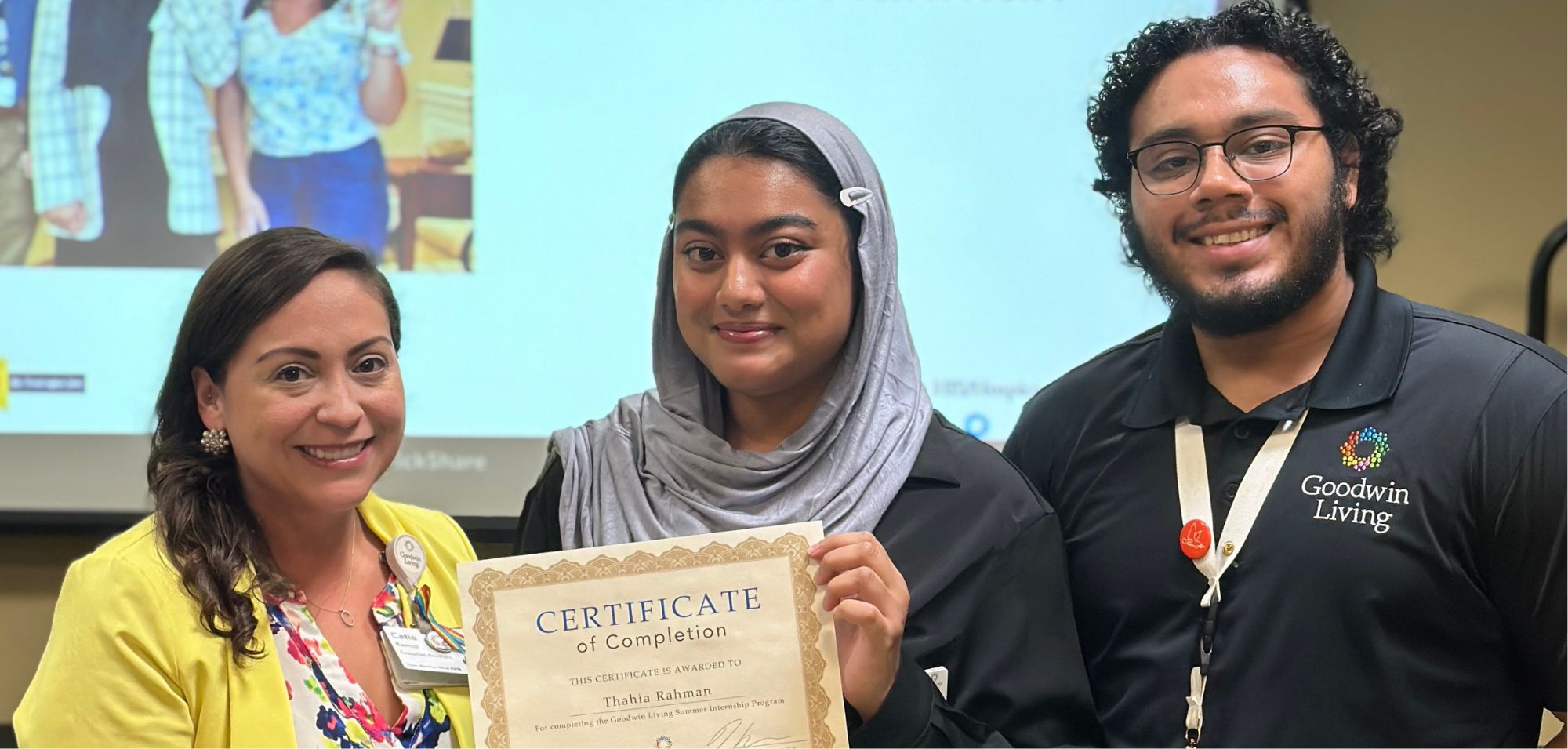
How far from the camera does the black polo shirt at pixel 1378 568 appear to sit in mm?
1612

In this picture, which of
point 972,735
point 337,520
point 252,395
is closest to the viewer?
point 972,735

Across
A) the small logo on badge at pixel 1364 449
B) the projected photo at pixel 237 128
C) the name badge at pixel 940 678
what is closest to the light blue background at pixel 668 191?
the projected photo at pixel 237 128

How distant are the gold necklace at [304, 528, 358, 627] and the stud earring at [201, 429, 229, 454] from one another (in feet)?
0.72

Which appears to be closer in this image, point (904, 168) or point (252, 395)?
point (252, 395)

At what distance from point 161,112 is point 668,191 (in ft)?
4.20

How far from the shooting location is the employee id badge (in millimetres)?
1709

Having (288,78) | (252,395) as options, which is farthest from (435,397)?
(252,395)

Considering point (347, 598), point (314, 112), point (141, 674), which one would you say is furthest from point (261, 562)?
point (314, 112)

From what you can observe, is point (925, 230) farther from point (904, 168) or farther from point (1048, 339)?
point (1048, 339)

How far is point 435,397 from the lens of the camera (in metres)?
3.21

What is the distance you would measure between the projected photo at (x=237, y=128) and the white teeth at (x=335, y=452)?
153cm

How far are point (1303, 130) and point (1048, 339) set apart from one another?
1.48 meters
